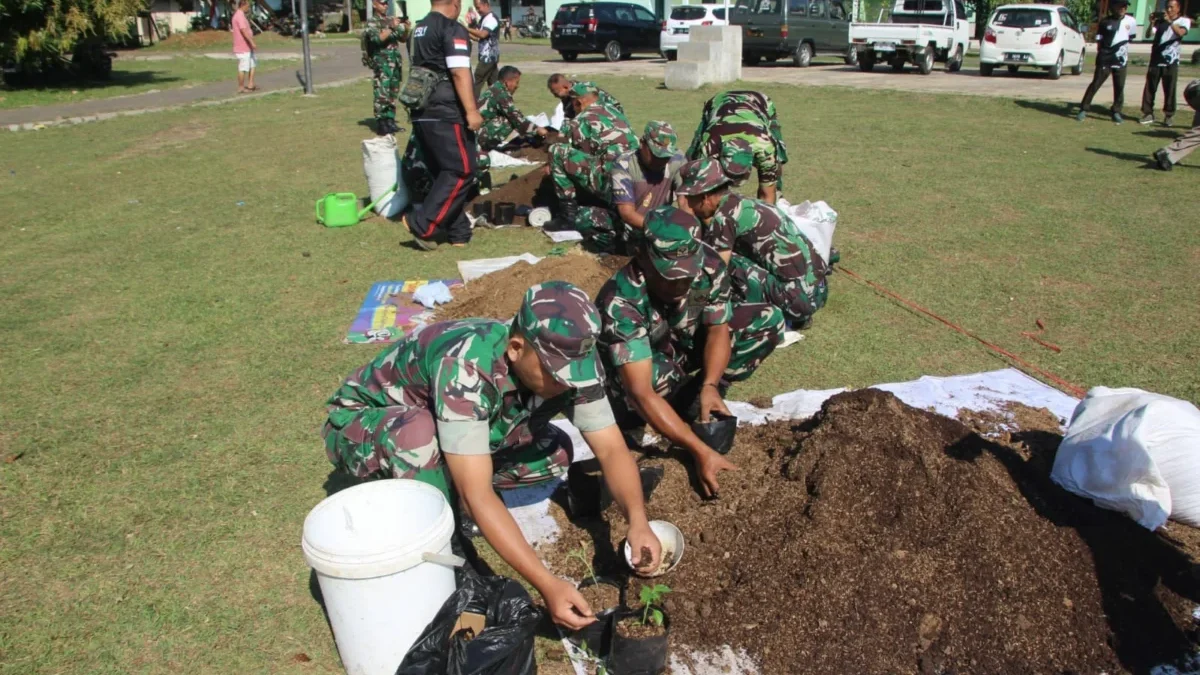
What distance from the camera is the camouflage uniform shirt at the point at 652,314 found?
3291 millimetres

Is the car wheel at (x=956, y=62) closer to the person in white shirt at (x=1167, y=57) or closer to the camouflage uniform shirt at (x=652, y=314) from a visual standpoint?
the person in white shirt at (x=1167, y=57)

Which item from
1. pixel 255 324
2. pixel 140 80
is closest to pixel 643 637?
pixel 255 324

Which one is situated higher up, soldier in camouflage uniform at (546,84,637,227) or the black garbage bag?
soldier in camouflage uniform at (546,84,637,227)

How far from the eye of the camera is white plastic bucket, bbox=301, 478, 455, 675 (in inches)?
92.0

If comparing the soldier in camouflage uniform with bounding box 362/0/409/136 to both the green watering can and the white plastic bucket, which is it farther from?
the white plastic bucket

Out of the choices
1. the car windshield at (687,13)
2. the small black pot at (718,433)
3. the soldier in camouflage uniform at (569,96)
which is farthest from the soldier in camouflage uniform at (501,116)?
the car windshield at (687,13)

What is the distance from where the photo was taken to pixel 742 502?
311cm

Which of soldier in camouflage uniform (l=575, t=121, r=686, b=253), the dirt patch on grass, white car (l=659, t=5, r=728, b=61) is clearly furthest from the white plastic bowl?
white car (l=659, t=5, r=728, b=61)

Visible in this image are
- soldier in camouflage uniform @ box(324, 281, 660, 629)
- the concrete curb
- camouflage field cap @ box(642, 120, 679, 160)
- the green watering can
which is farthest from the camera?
the concrete curb

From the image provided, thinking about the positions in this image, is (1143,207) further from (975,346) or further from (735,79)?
(735,79)

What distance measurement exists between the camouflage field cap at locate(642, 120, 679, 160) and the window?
63.8 ft

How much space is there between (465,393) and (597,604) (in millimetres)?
859

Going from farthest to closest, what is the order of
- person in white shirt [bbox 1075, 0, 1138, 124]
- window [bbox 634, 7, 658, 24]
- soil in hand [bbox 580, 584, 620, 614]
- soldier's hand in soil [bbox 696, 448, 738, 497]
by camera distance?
window [bbox 634, 7, 658, 24] < person in white shirt [bbox 1075, 0, 1138, 124] < soldier's hand in soil [bbox 696, 448, 738, 497] < soil in hand [bbox 580, 584, 620, 614]

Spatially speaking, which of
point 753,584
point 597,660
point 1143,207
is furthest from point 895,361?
point 1143,207
